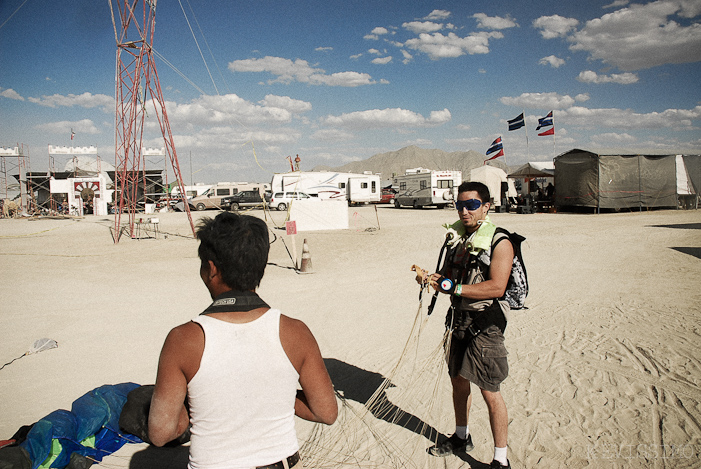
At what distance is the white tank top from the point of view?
1.36 meters

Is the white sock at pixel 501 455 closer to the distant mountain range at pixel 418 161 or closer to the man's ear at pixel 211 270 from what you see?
the man's ear at pixel 211 270

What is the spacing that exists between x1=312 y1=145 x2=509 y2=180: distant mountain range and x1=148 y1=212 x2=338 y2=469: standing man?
469ft

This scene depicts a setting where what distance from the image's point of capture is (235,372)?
4.52ft

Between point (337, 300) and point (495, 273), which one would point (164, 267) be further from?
point (495, 273)

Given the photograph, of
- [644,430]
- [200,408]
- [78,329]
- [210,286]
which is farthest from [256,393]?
[78,329]

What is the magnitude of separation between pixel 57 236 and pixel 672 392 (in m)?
20.6

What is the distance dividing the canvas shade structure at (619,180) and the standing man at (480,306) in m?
22.6

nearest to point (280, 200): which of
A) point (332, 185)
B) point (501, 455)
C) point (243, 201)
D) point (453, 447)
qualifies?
point (243, 201)

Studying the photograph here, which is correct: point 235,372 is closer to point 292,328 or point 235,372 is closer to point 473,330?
point 292,328

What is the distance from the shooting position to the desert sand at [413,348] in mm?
3127

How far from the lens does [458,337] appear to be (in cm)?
282

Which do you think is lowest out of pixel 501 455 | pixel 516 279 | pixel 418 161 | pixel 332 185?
pixel 501 455

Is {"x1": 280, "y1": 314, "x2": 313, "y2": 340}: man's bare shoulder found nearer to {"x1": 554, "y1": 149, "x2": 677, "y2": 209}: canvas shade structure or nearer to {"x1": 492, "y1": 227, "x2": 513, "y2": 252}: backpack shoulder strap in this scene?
{"x1": 492, "y1": 227, "x2": 513, "y2": 252}: backpack shoulder strap

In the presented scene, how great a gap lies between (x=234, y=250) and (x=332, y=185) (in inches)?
1273
